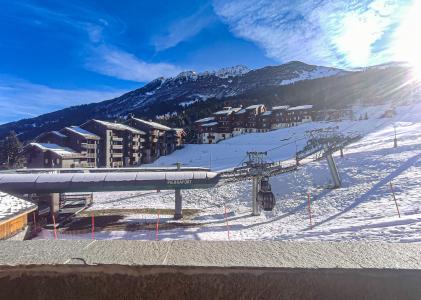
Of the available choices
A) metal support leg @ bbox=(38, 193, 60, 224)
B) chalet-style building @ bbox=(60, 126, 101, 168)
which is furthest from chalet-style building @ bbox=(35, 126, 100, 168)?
metal support leg @ bbox=(38, 193, 60, 224)

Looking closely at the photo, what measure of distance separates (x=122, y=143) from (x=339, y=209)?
59640 mm

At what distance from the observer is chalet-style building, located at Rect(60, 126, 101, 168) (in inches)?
2430

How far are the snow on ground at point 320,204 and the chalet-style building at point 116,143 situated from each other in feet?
93.0

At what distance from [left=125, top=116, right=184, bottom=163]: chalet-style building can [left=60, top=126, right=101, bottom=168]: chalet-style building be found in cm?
1715

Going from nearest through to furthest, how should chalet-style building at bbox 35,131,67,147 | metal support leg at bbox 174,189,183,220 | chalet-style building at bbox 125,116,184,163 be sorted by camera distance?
1. metal support leg at bbox 174,189,183,220
2. chalet-style building at bbox 35,131,67,147
3. chalet-style building at bbox 125,116,184,163

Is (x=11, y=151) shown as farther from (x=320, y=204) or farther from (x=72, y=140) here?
(x=320, y=204)

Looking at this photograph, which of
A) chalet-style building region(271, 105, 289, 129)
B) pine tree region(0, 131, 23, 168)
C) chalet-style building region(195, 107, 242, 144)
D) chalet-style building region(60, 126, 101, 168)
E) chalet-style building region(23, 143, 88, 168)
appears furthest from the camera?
chalet-style building region(271, 105, 289, 129)

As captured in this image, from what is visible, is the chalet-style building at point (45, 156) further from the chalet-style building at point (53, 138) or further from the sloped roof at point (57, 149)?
the chalet-style building at point (53, 138)

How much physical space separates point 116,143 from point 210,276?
73362mm

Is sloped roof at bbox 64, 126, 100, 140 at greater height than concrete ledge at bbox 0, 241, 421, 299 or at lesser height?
greater

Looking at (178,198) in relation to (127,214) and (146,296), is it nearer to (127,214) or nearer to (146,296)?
(127,214)

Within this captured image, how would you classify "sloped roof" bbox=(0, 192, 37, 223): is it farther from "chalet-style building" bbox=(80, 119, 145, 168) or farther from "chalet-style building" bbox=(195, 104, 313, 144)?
"chalet-style building" bbox=(195, 104, 313, 144)

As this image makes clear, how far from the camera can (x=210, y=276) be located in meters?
2.03

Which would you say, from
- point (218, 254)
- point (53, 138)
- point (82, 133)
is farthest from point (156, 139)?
point (218, 254)
